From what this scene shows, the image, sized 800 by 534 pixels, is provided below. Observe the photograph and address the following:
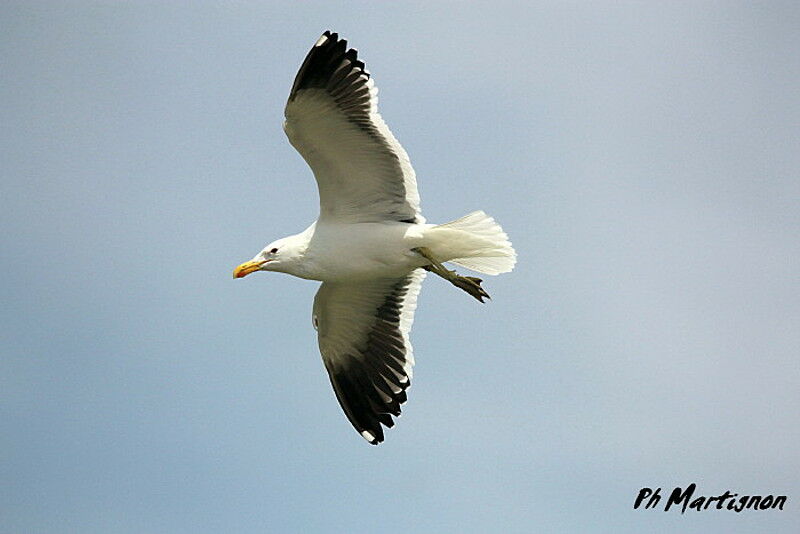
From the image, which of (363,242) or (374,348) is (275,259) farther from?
(374,348)

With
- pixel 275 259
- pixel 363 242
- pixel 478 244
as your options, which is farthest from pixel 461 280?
pixel 275 259

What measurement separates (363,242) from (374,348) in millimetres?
1259

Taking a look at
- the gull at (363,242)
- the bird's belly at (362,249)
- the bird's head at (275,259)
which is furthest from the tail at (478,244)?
the bird's head at (275,259)

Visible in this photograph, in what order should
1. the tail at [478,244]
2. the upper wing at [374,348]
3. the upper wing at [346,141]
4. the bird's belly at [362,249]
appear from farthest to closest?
the upper wing at [374,348] < the bird's belly at [362,249] < the tail at [478,244] < the upper wing at [346,141]

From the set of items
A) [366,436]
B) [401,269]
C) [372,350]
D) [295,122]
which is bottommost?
[366,436]

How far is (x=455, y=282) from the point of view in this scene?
32.8 ft

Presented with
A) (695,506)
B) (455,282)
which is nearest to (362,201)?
(455,282)

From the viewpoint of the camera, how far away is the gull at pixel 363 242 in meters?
9.23

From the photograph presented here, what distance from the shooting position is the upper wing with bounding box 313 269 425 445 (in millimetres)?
10453

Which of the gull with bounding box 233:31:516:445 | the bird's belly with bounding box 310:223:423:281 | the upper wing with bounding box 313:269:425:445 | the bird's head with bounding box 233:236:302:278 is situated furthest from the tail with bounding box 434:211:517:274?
the bird's head with bounding box 233:236:302:278

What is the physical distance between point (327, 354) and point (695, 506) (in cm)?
309

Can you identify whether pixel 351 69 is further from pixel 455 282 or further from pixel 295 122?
pixel 455 282

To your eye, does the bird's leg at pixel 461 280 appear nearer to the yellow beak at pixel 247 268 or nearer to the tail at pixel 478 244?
the tail at pixel 478 244

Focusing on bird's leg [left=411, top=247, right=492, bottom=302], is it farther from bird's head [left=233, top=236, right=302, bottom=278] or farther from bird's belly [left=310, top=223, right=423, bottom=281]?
bird's head [left=233, top=236, right=302, bottom=278]
